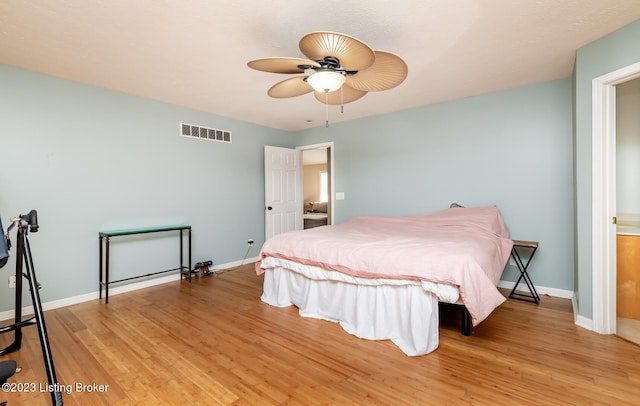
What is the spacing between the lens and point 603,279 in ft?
7.77

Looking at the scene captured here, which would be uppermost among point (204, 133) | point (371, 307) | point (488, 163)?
point (204, 133)

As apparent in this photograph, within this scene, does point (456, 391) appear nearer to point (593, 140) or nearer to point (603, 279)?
point (603, 279)

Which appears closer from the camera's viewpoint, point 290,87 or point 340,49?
point 340,49

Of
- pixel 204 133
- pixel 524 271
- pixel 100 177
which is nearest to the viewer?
pixel 524 271

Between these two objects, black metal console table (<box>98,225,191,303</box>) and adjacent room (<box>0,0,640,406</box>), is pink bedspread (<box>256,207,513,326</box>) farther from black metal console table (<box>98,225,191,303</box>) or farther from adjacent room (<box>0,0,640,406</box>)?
black metal console table (<box>98,225,191,303</box>)

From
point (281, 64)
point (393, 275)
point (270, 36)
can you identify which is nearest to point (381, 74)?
point (281, 64)

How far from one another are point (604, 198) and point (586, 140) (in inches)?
19.2

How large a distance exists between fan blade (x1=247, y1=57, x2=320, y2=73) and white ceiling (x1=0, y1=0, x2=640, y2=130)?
383mm

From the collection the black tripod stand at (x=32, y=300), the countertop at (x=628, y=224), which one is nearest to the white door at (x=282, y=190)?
the black tripod stand at (x=32, y=300)

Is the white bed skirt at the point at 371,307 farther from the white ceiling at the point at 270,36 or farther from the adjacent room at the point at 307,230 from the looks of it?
the white ceiling at the point at 270,36

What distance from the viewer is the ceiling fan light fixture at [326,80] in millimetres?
1906

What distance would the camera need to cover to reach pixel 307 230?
10.8 ft

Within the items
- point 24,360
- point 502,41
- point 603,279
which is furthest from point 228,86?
point 603,279

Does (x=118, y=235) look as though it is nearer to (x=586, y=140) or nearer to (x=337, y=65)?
(x=337, y=65)
